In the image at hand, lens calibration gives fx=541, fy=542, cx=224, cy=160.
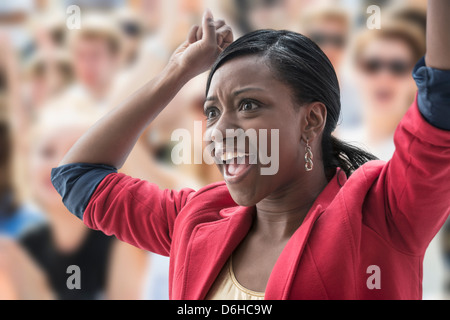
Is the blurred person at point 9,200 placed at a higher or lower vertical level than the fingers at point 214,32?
lower

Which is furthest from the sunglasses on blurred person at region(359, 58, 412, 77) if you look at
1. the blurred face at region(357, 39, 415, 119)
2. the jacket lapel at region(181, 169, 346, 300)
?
the jacket lapel at region(181, 169, 346, 300)

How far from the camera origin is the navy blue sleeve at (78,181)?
1.10 metres

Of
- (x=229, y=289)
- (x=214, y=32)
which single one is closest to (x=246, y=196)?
(x=229, y=289)

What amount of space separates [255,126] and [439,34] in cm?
30

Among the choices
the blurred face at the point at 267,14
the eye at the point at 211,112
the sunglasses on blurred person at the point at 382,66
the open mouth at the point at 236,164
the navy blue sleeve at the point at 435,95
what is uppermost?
the blurred face at the point at 267,14

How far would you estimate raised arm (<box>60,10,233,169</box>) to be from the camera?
1.11 metres

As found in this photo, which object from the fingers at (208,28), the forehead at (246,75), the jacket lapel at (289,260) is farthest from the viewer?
the fingers at (208,28)

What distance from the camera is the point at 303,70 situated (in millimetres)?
898

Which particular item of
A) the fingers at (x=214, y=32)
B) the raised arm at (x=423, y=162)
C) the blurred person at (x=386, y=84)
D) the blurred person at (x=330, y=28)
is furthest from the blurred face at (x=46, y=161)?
the raised arm at (x=423, y=162)

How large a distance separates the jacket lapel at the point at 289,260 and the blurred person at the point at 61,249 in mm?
1691

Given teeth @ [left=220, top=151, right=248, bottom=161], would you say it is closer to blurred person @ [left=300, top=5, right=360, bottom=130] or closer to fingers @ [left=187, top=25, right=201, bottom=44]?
fingers @ [left=187, top=25, right=201, bottom=44]

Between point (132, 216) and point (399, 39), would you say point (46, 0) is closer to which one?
point (399, 39)

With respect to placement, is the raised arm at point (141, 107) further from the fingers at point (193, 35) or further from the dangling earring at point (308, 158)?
the dangling earring at point (308, 158)

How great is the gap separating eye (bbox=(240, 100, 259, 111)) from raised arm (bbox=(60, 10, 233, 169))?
0.26 m
